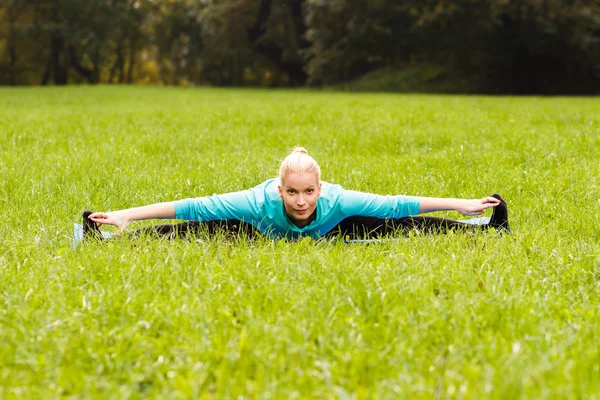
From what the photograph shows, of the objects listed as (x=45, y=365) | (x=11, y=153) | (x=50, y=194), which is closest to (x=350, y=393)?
(x=45, y=365)

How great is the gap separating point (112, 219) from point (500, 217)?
2838mm

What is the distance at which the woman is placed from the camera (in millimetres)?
4422

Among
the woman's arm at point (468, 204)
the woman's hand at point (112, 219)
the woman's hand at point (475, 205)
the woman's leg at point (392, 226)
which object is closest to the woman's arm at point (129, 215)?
the woman's hand at point (112, 219)

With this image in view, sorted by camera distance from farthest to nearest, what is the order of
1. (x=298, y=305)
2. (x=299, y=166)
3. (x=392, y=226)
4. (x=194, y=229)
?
(x=392, y=226) < (x=194, y=229) < (x=299, y=166) < (x=298, y=305)

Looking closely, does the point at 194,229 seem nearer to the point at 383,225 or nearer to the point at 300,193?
the point at 300,193

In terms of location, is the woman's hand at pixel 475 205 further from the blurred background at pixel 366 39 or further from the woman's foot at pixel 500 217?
the blurred background at pixel 366 39

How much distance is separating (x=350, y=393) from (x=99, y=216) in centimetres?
258

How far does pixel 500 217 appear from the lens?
459 cm

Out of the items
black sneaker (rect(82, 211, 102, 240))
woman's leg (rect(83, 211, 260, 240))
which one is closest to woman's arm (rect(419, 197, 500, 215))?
woman's leg (rect(83, 211, 260, 240))

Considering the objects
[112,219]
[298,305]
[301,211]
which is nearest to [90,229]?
→ [112,219]

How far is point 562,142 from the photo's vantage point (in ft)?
27.7

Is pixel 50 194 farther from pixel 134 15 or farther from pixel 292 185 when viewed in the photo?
pixel 134 15

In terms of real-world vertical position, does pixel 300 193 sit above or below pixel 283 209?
above

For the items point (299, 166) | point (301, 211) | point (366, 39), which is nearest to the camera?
point (299, 166)
